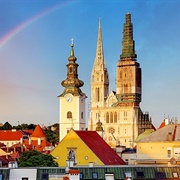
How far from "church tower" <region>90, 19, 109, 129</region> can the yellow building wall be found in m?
112

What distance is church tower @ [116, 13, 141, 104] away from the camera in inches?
7195

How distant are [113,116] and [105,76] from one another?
17048 millimetres

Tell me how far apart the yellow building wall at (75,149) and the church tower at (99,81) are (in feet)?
367

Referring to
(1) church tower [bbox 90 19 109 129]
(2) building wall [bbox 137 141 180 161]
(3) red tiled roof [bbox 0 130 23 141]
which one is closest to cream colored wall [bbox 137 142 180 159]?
(2) building wall [bbox 137 141 180 161]

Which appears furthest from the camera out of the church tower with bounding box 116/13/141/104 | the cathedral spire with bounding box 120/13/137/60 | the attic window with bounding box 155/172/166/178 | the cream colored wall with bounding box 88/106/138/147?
the cathedral spire with bounding box 120/13/137/60

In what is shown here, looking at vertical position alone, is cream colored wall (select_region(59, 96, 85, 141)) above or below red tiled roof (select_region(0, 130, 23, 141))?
below

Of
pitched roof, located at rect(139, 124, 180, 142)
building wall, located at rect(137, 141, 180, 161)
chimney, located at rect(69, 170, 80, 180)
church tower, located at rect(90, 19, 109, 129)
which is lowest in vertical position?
chimney, located at rect(69, 170, 80, 180)

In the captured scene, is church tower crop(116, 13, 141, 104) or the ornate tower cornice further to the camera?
church tower crop(116, 13, 141, 104)

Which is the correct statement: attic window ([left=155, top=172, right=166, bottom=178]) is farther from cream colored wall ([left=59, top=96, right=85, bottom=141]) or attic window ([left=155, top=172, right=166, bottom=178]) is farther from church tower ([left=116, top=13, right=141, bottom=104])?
church tower ([left=116, top=13, right=141, bottom=104])

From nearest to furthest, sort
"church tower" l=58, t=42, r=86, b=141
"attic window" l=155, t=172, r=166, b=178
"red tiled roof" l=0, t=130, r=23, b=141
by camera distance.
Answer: "attic window" l=155, t=172, r=166, b=178 → "church tower" l=58, t=42, r=86, b=141 → "red tiled roof" l=0, t=130, r=23, b=141

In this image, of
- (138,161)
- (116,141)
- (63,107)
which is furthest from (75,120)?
(116,141)

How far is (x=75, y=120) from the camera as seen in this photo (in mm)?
110375

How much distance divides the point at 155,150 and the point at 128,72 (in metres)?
121

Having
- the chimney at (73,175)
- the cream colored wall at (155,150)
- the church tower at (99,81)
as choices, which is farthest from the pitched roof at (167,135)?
the church tower at (99,81)
